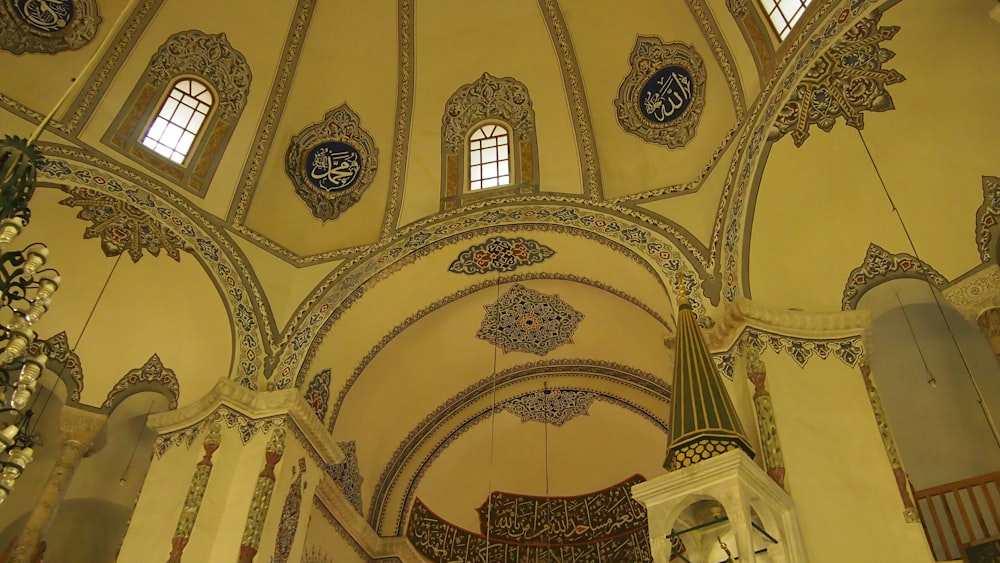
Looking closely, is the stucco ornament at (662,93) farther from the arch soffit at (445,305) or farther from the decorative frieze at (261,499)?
the decorative frieze at (261,499)

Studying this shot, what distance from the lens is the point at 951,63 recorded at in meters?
6.35

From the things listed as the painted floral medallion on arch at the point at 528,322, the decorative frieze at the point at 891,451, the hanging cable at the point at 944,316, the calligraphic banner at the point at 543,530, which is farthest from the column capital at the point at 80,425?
the hanging cable at the point at 944,316

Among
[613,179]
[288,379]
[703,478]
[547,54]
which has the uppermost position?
[547,54]

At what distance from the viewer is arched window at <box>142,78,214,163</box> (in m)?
8.66

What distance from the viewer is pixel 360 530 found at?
30.4 feet

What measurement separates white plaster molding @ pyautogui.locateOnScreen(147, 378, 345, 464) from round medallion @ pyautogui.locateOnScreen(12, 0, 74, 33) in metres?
3.73

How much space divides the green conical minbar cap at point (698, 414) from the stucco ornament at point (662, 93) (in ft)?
10.7

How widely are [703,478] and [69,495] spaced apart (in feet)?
22.7

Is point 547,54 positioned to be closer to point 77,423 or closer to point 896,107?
point 896,107

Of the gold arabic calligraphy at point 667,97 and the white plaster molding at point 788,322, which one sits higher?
the gold arabic calligraphy at point 667,97

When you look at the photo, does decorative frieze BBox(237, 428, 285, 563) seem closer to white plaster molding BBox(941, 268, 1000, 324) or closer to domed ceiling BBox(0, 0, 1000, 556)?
domed ceiling BBox(0, 0, 1000, 556)

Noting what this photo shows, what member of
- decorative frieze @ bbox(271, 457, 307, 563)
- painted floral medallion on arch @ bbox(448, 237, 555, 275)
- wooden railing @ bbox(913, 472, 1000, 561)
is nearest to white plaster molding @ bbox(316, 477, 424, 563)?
decorative frieze @ bbox(271, 457, 307, 563)

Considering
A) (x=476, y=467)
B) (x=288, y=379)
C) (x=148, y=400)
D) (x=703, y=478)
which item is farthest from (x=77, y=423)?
(x=703, y=478)

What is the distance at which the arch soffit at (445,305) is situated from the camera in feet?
28.1
